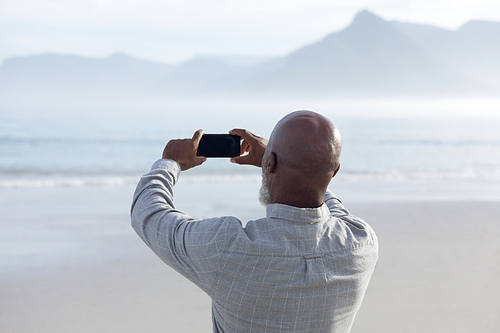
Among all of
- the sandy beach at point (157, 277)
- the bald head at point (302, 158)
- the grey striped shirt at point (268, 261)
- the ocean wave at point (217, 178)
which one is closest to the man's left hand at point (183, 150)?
the grey striped shirt at point (268, 261)

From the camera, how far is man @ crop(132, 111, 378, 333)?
1064 millimetres

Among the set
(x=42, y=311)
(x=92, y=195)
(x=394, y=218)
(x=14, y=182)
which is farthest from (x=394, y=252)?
(x=14, y=182)

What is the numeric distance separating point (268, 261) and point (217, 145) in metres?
0.44

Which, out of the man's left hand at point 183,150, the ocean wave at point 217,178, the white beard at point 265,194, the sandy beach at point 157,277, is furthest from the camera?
the ocean wave at point 217,178

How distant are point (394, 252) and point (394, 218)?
1597 millimetres

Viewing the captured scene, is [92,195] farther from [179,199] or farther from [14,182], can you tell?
[14,182]

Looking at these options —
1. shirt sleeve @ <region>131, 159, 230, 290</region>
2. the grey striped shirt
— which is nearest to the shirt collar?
the grey striped shirt

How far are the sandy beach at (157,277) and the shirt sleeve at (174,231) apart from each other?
6.37 feet

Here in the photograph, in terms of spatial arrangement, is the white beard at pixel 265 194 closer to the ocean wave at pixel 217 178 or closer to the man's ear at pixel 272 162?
the man's ear at pixel 272 162

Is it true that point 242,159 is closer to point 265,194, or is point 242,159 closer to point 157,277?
point 265,194

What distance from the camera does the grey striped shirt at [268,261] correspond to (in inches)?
41.8

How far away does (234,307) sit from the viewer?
111 centimetres

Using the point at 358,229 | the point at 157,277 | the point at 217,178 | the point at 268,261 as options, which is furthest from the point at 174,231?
the point at 217,178

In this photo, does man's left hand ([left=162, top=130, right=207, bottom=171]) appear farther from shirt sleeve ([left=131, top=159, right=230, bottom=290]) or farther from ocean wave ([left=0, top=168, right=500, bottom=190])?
ocean wave ([left=0, top=168, right=500, bottom=190])
